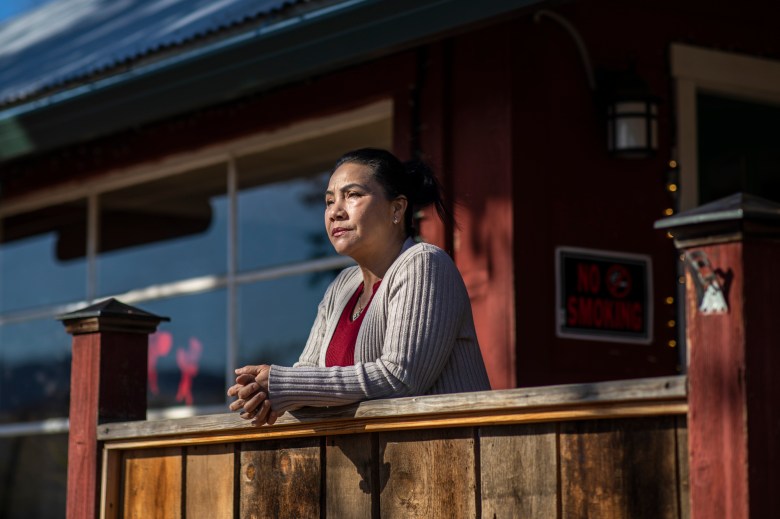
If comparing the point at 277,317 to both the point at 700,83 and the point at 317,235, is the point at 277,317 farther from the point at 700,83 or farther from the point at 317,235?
the point at 700,83

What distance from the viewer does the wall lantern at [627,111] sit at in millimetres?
6219

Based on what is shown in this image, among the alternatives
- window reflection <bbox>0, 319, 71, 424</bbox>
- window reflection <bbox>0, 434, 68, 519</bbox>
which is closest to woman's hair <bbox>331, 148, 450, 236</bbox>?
window reflection <bbox>0, 434, 68, 519</bbox>

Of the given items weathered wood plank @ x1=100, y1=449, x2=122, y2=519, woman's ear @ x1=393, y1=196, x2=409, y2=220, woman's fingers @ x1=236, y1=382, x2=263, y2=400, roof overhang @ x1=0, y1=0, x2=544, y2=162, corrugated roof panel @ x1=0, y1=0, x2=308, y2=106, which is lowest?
weathered wood plank @ x1=100, y1=449, x2=122, y2=519

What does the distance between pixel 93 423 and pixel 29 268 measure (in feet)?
16.8

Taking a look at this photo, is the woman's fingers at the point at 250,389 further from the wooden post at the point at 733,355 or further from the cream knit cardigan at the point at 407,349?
the wooden post at the point at 733,355

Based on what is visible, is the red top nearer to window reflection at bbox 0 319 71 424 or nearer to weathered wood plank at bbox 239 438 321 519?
weathered wood plank at bbox 239 438 321 519

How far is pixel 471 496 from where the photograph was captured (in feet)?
11.2

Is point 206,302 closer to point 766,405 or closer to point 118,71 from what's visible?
point 118,71

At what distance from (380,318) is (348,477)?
454 mm

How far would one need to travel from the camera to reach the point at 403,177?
420cm

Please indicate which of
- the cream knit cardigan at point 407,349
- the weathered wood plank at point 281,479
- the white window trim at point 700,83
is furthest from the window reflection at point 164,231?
the cream knit cardigan at point 407,349

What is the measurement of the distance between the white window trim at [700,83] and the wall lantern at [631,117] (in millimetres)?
344

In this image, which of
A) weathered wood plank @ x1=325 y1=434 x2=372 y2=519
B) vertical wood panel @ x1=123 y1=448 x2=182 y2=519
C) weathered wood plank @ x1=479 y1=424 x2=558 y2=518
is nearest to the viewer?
weathered wood plank @ x1=479 y1=424 x2=558 y2=518

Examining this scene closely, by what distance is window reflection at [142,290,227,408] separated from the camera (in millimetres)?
7891
